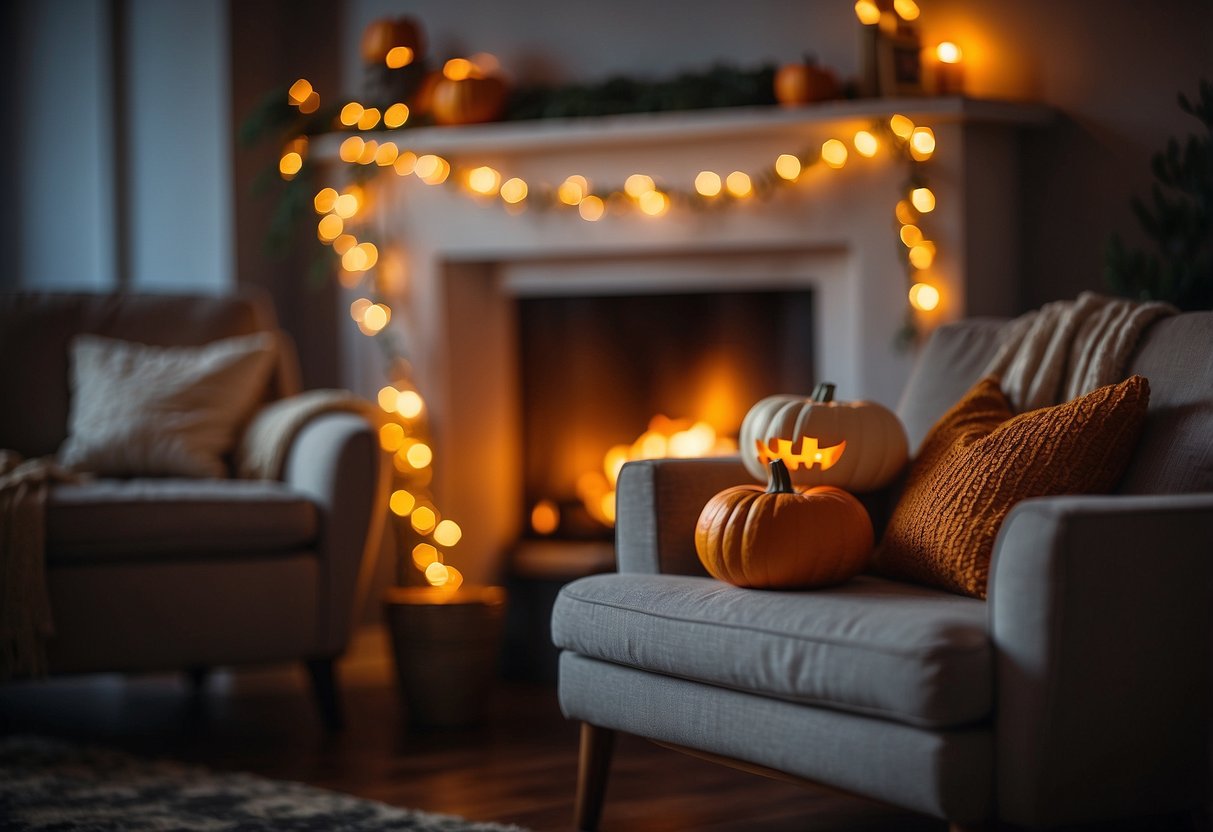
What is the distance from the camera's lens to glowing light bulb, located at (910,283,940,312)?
3.35m

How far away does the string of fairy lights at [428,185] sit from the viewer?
11.4ft

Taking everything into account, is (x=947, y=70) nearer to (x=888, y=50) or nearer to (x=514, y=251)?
(x=888, y=50)

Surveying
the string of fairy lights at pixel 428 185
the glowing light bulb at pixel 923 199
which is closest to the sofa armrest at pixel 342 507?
the string of fairy lights at pixel 428 185

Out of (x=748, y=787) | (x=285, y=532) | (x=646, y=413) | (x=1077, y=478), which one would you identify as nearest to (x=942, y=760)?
(x=1077, y=478)

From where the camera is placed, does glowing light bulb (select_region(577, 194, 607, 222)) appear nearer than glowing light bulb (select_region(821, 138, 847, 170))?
No

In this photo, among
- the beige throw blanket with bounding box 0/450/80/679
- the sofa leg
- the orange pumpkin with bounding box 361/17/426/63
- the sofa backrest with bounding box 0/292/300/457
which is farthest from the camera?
the orange pumpkin with bounding box 361/17/426/63

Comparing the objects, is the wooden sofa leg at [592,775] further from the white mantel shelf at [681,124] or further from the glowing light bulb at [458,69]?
the glowing light bulb at [458,69]

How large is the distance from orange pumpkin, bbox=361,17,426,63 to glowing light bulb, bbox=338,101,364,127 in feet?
0.38

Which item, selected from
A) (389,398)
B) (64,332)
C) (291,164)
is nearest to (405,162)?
(291,164)

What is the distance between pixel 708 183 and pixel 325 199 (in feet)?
3.46

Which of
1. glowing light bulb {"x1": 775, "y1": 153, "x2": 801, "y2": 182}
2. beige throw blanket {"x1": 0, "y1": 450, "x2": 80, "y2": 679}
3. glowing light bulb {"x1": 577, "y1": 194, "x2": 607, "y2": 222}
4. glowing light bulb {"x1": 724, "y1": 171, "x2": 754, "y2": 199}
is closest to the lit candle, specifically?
glowing light bulb {"x1": 775, "y1": 153, "x2": 801, "y2": 182}

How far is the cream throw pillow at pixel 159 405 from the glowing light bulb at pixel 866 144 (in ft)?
4.69

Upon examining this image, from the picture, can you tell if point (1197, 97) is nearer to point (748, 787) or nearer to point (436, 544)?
point (748, 787)

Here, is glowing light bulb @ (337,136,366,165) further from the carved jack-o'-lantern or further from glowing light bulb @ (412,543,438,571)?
the carved jack-o'-lantern
